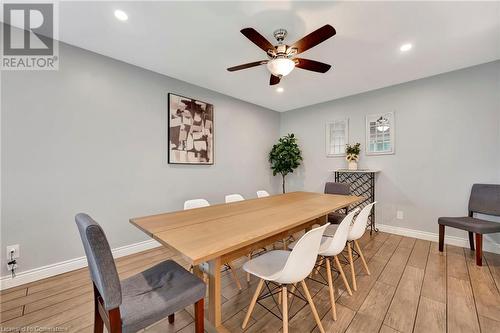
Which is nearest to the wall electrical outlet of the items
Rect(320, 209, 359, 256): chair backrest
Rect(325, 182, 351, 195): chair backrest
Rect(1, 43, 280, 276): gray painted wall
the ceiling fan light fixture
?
Rect(1, 43, 280, 276): gray painted wall

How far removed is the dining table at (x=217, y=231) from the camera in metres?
1.06

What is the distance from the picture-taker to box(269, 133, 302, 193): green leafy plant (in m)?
4.52

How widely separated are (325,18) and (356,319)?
8.44 feet

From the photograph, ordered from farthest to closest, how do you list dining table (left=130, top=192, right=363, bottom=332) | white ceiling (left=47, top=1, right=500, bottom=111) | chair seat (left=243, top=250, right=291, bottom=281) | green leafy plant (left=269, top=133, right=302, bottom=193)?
green leafy plant (left=269, top=133, right=302, bottom=193) → white ceiling (left=47, top=1, right=500, bottom=111) → chair seat (left=243, top=250, right=291, bottom=281) → dining table (left=130, top=192, right=363, bottom=332)

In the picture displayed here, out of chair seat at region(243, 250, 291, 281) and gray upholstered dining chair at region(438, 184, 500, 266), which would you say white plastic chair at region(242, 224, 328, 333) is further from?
gray upholstered dining chair at region(438, 184, 500, 266)

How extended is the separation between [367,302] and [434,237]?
228 centimetres

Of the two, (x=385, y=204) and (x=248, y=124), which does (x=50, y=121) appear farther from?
(x=385, y=204)

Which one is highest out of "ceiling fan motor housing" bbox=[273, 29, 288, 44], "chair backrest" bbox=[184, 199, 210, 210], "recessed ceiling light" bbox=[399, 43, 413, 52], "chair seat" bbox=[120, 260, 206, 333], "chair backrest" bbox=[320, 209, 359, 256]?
"recessed ceiling light" bbox=[399, 43, 413, 52]

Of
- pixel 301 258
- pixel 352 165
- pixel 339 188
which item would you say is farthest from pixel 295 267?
pixel 352 165

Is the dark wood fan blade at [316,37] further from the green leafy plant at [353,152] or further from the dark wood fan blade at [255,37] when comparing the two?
the green leafy plant at [353,152]

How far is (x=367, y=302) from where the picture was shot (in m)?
1.77

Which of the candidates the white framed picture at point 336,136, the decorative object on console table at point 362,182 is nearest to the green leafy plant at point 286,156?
the white framed picture at point 336,136

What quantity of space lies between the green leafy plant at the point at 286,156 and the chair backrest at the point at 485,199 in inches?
106

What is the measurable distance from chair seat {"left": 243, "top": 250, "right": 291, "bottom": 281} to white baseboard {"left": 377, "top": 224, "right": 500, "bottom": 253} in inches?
113
